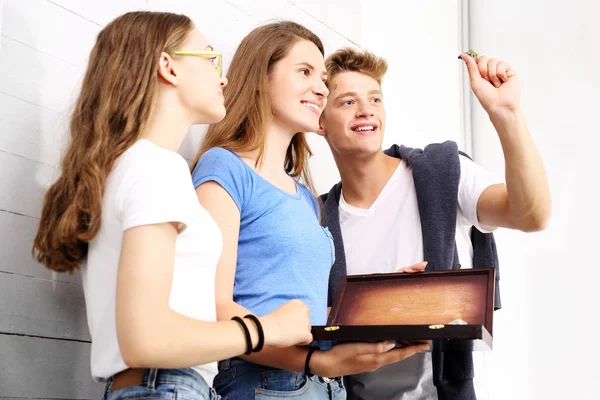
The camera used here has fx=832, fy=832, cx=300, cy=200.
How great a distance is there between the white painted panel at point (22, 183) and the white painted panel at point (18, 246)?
0.05ft

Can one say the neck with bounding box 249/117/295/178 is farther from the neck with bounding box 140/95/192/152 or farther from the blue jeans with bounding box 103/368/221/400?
the blue jeans with bounding box 103/368/221/400

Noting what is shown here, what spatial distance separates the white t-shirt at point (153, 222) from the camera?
1.08 m

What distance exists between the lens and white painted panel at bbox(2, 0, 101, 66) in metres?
1.44

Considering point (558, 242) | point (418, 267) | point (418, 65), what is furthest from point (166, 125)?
point (558, 242)

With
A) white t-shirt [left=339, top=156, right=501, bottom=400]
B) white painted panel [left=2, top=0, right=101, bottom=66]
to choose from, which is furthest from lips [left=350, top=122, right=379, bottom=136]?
white painted panel [left=2, top=0, right=101, bottom=66]

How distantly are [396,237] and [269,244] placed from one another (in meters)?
0.49

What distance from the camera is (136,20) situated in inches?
51.8

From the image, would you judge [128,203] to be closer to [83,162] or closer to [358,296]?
[83,162]

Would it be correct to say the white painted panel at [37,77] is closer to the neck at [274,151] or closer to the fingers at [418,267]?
the neck at [274,151]

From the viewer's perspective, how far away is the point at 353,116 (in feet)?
6.55

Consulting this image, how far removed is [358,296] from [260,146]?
1.16 ft

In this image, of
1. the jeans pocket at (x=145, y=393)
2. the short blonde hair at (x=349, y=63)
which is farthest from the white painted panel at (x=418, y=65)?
the jeans pocket at (x=145, y=393)

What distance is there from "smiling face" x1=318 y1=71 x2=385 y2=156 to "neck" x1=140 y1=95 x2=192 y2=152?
0.75m

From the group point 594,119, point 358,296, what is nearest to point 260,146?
point 358,296
